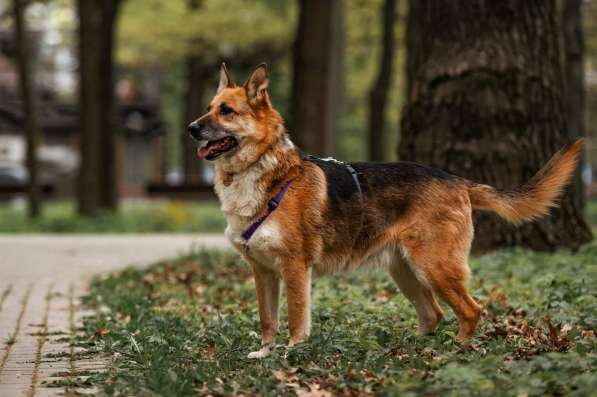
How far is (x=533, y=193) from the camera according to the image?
7.70 metres

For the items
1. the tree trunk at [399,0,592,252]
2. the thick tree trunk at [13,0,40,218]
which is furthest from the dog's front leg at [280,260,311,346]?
the thick tree trunk at [13,0,40,218]

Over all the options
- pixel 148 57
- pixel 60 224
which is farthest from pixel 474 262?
pixel 148 57

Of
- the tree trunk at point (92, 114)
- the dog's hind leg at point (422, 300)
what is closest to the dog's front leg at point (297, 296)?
the dog's hind leg at point (422, 300)

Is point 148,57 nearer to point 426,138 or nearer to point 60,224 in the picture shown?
point 60,224

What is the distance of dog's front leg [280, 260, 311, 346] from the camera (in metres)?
7.07

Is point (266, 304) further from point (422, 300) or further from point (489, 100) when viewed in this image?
point (489, 100)

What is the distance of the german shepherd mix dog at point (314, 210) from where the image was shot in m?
7.09

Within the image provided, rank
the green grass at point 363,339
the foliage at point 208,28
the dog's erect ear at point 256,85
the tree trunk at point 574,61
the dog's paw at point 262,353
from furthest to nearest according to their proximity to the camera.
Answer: the foliage at point 208,28 < the tree trunk at point 574,61 < the dog's erect ear at point 256,85 < the dog's paw at point 262,353 < the green grass at point 363,339

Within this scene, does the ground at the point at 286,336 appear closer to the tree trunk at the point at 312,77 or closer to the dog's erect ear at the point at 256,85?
the dog's erect ear at the point at 256,85

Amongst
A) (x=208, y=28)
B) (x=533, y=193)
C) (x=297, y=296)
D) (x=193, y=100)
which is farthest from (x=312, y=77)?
(x=193, y=100)

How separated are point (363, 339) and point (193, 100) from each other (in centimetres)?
3210

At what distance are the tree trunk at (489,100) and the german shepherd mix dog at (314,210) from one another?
13.1ft

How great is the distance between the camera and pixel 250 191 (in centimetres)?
716

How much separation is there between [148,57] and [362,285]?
30.7 metres
